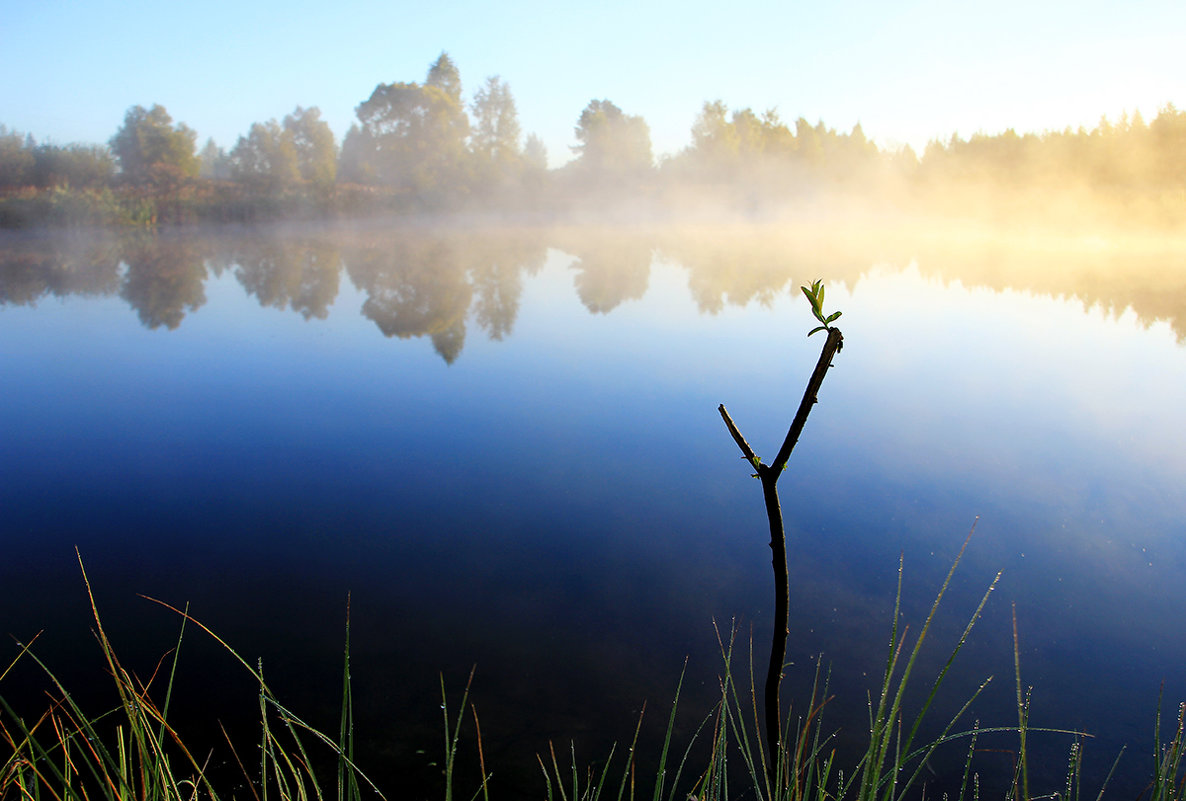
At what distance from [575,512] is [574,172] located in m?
39.9

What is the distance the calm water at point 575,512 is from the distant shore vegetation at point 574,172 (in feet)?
72.8

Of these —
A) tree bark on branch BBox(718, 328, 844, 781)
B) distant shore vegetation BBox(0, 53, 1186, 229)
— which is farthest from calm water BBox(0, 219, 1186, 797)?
distant shore vegetation BBox(0, 53, 1186, 229)

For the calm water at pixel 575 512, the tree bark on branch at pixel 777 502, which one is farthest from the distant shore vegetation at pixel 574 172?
the tree bark on branch at pixel 777 502

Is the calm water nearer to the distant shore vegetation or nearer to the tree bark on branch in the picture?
the tree bark on branch

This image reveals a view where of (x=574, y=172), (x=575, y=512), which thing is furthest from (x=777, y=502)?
(x=574, y=172)

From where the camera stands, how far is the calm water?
204cm

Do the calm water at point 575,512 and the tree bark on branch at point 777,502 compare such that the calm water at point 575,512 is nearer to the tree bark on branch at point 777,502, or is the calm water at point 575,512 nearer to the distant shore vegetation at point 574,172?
the tree bark on branch at point 777,502

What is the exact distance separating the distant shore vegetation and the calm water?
22.2 meters

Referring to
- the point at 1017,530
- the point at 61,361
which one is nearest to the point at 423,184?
the point at 61,361

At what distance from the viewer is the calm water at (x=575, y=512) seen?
2.04 metres

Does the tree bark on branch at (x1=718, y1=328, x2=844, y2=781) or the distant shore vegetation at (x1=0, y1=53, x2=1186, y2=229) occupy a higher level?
the distant shore vegetation at (x1=0, y1=53, x2=1186, y2=229)

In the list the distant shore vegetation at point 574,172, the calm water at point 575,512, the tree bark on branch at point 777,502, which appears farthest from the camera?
the distant shore vegetation at point 574,172

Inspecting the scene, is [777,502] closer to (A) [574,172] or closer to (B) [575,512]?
(B) [575,512]

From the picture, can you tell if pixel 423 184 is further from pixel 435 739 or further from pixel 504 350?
pixel 435 739
